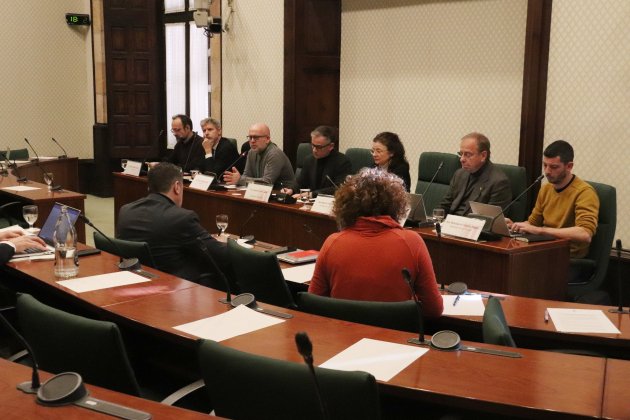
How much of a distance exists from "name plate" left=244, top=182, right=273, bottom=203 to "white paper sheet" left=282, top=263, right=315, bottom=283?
5.94ft

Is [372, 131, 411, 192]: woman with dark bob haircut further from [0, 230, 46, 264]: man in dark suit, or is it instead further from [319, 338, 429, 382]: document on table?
[319, 338, 429, 382]: document on table

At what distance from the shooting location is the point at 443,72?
6.62m

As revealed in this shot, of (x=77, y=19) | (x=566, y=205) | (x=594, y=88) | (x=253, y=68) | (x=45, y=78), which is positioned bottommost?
(x=566, y=205)

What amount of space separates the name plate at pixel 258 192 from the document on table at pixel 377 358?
3.17 metres

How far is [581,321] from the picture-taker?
2.68 metres

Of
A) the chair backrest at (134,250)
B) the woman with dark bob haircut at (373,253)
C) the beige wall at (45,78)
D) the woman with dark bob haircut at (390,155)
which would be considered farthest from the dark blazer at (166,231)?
the beige wall at (45,78)

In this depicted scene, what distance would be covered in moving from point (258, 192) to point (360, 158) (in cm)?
102

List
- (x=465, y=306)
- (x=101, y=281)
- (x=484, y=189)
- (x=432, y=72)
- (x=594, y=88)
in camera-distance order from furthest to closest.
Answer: (x=432, y=72), (x=594, y=88), (x=484, y=189), (x=101, y=281), (x=465, y=306)

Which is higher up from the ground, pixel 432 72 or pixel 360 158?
pixel 432 72

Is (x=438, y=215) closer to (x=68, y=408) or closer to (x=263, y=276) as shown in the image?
(x=263, y=276)

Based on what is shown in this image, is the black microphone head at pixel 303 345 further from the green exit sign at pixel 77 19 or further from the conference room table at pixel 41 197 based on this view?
the green exit sign at pixel 77 19

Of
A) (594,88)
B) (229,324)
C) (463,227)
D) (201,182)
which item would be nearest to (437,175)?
(594,88)

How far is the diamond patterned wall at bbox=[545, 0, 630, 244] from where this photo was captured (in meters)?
4.89

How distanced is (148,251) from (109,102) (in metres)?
6.87
